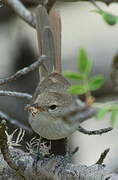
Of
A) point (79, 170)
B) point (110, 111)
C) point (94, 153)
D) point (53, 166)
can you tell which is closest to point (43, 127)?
point (53, 166)

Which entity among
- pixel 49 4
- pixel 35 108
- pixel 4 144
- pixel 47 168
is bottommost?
pixel 47 168

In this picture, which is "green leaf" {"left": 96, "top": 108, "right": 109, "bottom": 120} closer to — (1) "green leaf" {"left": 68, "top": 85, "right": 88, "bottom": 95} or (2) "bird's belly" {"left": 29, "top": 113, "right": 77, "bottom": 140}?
(1) "green leaf" {"left": 68, "top": 85, "right": 88, "bottom": 95}

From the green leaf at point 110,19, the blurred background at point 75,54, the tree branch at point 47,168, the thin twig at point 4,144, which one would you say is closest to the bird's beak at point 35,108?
the tree branch at point 47,168

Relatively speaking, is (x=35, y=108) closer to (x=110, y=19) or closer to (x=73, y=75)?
(x=110, y=19)

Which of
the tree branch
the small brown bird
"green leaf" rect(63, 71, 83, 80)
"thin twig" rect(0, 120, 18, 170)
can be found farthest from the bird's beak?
"green leaf" rect(63, 71, 83, 80)

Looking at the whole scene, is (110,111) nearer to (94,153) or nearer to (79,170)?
(79,170)

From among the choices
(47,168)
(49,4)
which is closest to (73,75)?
(47,168)
